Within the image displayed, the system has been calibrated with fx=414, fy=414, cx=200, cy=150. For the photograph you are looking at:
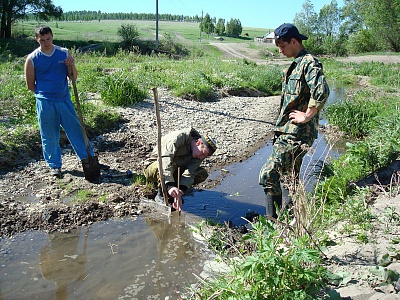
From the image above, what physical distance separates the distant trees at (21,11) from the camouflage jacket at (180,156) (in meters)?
30.0

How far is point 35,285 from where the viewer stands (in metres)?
3.75

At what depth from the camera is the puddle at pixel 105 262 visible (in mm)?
3717

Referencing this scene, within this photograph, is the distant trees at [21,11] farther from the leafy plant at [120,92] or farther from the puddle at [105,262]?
the puddle at [105,262]

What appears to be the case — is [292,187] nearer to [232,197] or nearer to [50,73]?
[232,197]

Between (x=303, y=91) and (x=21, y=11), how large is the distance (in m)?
32.8

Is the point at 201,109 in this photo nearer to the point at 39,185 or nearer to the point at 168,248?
the point at 39,185

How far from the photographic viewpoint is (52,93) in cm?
552

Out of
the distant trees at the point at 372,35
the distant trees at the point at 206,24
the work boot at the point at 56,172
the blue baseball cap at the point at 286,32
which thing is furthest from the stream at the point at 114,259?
the distant trees at the point at 206,24

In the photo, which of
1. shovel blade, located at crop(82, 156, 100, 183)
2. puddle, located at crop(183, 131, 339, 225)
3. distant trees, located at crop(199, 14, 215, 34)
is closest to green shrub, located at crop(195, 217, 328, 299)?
puddle, located at crop(183, 131, 339, 225)

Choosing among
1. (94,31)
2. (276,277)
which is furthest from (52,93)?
(94,31)

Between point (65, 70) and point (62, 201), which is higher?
point (65, 70)

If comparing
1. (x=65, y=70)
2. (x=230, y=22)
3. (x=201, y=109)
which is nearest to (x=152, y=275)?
(x=65, y=70)

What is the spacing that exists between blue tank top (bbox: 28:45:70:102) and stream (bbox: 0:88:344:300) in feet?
6.28

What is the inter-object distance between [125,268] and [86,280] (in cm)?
38
